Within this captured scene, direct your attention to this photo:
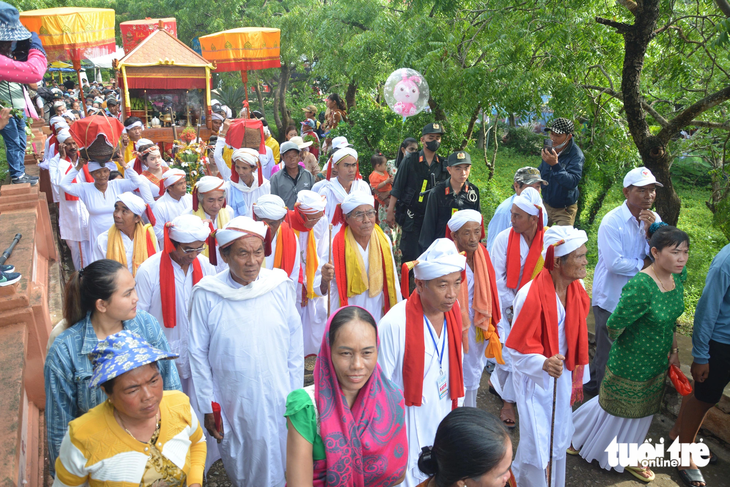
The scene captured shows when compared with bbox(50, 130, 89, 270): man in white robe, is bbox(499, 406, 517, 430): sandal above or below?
below

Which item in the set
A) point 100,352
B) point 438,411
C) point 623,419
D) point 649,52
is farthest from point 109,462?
point 649,52

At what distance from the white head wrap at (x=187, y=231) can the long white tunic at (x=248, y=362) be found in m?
0.65

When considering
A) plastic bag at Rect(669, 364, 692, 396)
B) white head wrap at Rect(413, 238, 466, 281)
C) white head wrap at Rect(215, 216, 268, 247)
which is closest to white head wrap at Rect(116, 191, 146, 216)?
white head wrap at Rect(215, 216, 268, 247)

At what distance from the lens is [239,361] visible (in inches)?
149

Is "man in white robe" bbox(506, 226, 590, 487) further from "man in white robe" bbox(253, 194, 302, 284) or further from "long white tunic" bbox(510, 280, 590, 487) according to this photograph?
"man in white robe" bbox(253, 194, 302, 284)

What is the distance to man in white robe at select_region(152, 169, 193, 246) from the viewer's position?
6.58m

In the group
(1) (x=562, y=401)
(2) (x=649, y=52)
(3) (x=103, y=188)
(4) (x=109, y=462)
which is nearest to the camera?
(4) (x=109, y=462)

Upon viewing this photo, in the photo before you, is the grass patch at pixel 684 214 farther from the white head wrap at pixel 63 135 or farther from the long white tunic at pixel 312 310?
the white head wrap at pixel 63 135

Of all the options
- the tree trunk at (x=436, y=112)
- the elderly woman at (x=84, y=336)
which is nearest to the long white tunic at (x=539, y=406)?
the elderly woman at (x=84, y=336)

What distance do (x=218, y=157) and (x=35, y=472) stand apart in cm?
600

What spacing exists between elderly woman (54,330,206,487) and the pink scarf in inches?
29.9

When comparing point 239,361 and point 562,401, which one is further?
point 562,401

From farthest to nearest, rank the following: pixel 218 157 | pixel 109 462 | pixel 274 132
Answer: pixel 274 132 → pixel 218 157 → pixel 109 462

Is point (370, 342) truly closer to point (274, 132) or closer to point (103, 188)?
point (103, 188)
